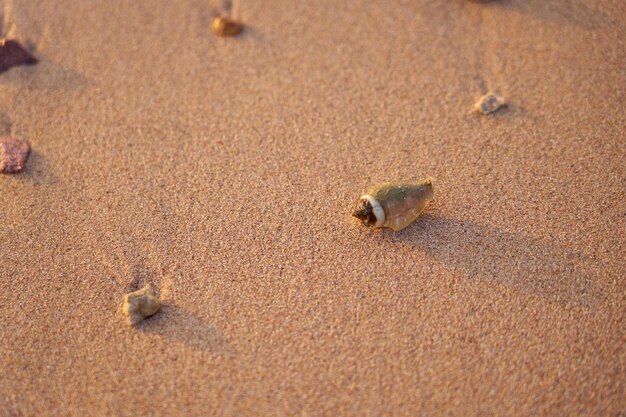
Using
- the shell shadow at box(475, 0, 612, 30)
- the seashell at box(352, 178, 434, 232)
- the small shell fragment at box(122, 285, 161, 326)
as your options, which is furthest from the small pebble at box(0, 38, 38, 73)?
the shell shadow at box(475, 0, 612, 30)

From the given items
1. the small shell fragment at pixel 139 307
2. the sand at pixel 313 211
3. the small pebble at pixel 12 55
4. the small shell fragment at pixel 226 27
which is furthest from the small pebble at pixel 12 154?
the small shell fragment at pixel 226 27

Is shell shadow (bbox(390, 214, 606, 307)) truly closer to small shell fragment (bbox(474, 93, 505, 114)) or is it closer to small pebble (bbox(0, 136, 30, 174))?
small shell fragment (bbox(474, 93, 505, 114))

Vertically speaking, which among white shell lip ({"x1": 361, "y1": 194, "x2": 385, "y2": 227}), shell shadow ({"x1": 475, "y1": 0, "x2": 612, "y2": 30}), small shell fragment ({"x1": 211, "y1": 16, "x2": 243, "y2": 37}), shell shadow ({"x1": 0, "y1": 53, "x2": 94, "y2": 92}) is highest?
shell shadow ({"x1": 475, "y1": 0, "x2": 612, "y2": 30})

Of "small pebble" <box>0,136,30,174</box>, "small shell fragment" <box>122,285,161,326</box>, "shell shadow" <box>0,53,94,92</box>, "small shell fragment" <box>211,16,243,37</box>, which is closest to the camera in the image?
"small shell fragment" <box>122,285,161,326</box>

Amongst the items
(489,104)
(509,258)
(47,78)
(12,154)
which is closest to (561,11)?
(489,104)

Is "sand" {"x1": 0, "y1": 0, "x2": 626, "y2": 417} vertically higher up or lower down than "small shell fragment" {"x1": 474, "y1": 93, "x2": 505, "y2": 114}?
lower down

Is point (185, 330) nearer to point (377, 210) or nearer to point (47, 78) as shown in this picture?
point (377, 210)

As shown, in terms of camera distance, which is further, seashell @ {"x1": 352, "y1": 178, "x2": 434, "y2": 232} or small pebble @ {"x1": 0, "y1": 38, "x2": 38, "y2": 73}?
small pebble @ {"x1": 0, "y1": 38, "x2": 38, "y2": 73}

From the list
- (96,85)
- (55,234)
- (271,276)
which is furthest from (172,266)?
(96,85)

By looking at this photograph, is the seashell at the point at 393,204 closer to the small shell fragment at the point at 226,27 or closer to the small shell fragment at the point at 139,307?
the small shell fragment at the point at 139,307
